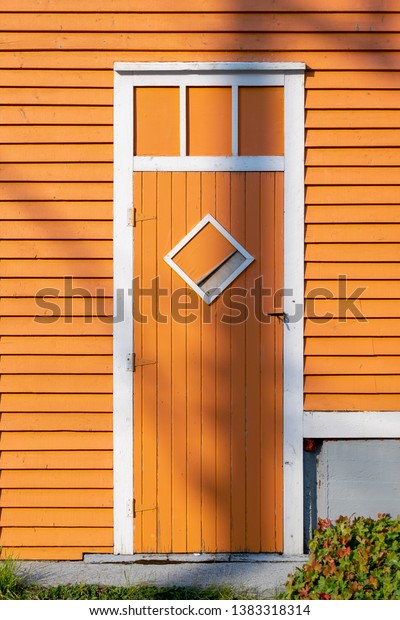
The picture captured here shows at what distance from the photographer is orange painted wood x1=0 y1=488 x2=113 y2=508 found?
3672mm

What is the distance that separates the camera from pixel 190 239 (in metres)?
3.65

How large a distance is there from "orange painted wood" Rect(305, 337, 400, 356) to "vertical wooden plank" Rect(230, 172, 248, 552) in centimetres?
45

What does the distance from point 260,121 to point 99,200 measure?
1.08 metres

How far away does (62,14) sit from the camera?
363 cm

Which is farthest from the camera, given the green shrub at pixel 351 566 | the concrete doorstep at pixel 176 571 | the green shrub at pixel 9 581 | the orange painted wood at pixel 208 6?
the orange painted wood at pixel 208 6

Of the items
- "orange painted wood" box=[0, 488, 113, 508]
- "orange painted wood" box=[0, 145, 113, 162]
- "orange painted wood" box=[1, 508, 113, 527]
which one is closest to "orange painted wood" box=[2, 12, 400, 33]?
"orange painted wood" box=[0, 145, 113, 162]

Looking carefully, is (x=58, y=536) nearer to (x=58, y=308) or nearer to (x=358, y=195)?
(x=58, y=308)

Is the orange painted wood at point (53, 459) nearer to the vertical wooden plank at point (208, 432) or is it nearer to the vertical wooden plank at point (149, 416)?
the vertical wooden plank at point (149, 416)

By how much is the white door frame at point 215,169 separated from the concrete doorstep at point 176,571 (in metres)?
0.12

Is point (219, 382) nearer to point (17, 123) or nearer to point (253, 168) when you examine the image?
point (253, 168)

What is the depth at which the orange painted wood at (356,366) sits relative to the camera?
12.1 feet

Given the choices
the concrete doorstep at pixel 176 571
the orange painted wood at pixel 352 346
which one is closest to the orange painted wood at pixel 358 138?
the orange painted wood at pixel 352 346

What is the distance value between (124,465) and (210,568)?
773 mm

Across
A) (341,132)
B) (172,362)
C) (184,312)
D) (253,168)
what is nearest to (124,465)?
(172,362)
